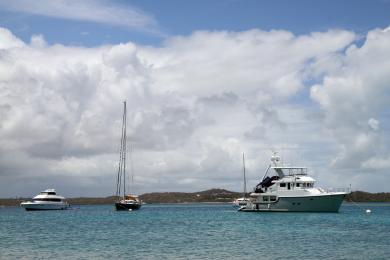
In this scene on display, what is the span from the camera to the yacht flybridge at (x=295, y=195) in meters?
88.4

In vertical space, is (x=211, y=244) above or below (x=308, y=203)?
below

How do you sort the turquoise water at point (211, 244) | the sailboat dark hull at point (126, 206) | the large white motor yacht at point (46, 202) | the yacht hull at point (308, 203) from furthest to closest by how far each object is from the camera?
1. the large white motor yacht at point (46, 202)
2. the sailboat dark hull at point (126, 206)
3. the yacht hull at point (308, 203)
4. the turquoise water at point (211, 244)

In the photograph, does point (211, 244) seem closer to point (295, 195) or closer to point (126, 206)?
point (295, 195)

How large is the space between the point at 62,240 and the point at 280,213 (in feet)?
150

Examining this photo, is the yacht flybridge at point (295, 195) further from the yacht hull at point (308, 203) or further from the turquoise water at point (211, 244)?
the turquoise water at point (211, 244)

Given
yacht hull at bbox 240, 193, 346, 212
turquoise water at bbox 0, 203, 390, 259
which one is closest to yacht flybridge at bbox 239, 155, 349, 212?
yacht hull at bbox 240, 193, 346, 212

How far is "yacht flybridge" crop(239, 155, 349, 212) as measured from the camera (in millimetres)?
88375

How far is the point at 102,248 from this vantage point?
149 ft

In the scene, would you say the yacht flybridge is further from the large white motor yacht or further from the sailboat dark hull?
the large white motor yacht

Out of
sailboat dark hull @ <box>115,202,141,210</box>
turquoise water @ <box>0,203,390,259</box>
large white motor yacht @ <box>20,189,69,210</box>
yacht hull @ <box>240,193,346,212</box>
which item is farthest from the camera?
large white motor yacht @ <box>20,189,69,210</box>

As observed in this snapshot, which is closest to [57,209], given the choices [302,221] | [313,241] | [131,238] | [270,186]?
[270,186]

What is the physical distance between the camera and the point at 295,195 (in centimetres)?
8925

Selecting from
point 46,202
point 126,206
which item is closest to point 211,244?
point 126,206

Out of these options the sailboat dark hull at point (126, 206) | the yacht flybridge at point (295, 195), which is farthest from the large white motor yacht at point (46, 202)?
the yacht flybridge at point (295, 195)
